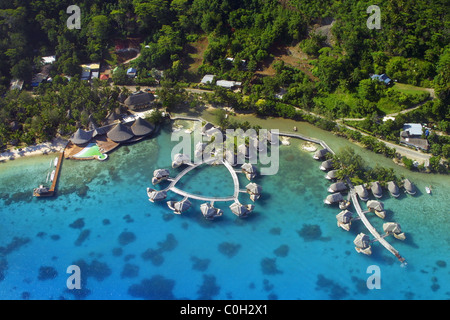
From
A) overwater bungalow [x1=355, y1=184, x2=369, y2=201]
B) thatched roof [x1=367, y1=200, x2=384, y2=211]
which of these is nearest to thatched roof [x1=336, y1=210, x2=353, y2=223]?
thatched roof [x1=367, y1=200, x2=384, y2=211]

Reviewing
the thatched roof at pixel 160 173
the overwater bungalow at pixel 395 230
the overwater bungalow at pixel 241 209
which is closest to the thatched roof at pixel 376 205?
the overwater bungalow at pixel 395 230

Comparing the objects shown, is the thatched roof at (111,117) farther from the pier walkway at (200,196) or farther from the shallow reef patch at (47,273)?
the shallow reef patch at (47,273)

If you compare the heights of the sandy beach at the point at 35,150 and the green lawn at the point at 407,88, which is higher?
the green lawn at the point at 407,88

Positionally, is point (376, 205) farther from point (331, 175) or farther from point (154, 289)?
point (154, 289)

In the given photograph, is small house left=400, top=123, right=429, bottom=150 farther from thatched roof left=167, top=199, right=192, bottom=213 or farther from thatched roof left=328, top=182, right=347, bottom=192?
thatched roof left=167, top=199, right=192, bottom=213

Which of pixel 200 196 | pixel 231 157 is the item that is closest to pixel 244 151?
pixel 231 157
